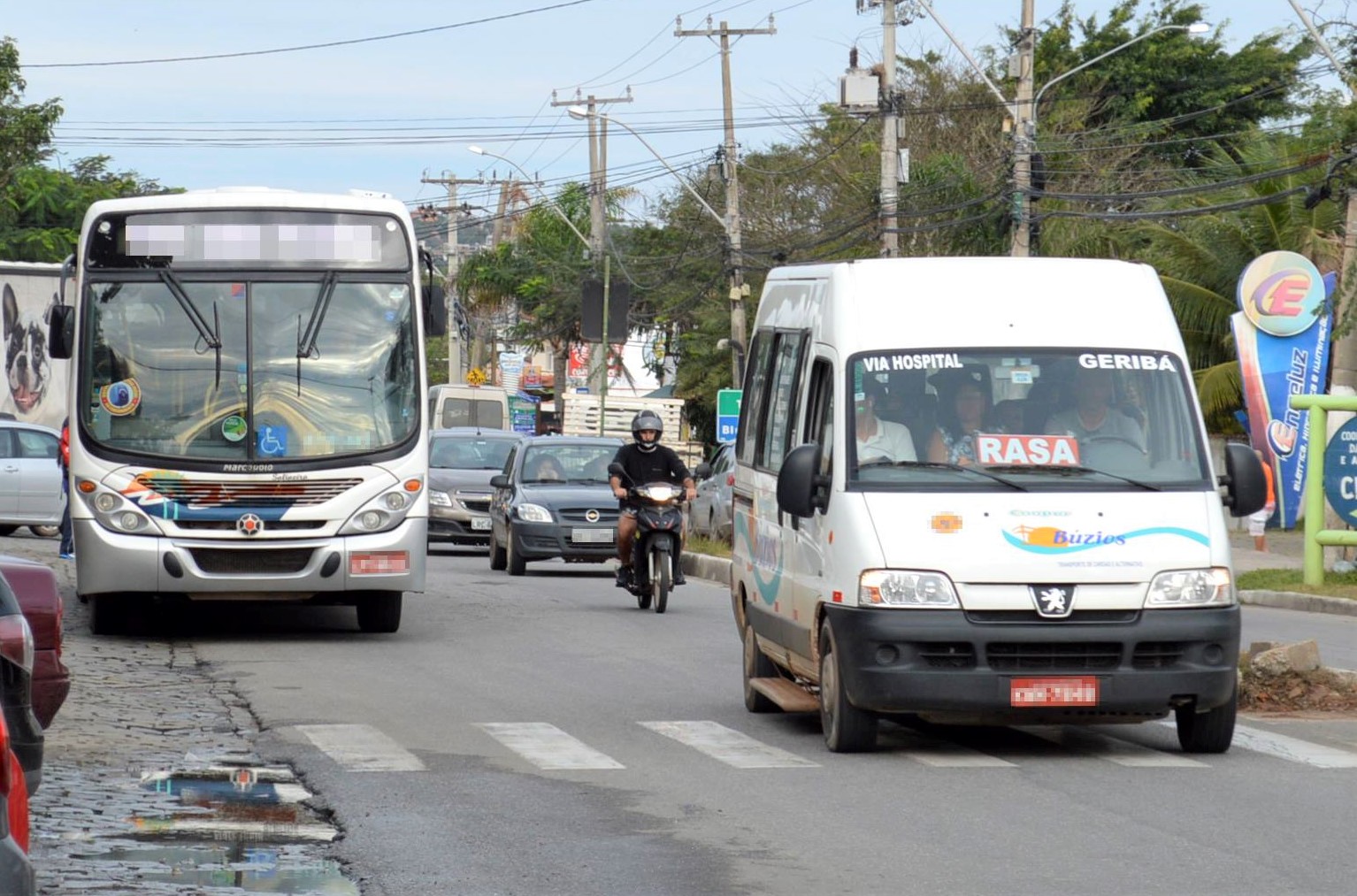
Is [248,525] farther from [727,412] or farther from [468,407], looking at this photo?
[468,407]

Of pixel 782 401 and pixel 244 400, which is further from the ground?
pixel 782 401

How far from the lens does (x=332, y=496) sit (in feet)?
53.5

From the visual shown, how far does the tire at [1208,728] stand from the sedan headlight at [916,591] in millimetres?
1338

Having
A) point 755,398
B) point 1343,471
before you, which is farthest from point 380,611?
point 1343,471

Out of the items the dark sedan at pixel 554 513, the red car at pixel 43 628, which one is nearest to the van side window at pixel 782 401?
the red car at pixel 43 628

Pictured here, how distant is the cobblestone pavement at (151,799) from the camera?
737 cm

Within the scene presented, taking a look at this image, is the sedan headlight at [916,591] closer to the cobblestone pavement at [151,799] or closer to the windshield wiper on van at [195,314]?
the cobblestone pavement at [151,799]

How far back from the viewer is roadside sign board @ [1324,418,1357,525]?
22.3 metres

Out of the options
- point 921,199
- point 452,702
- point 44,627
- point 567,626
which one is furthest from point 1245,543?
point 44,627

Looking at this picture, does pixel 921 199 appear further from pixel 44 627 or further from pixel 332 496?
pixel 44 627

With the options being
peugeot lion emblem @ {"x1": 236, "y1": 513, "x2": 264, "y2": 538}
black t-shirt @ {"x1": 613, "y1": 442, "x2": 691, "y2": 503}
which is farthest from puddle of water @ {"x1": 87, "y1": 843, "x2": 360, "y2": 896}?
black t-shirt @ {"x1": 613, "y1": 442, "x2": 691, "y2": 503}

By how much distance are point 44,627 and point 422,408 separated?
717cm

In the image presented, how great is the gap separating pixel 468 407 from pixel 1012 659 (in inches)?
1786

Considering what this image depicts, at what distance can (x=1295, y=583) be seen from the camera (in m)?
23.6
